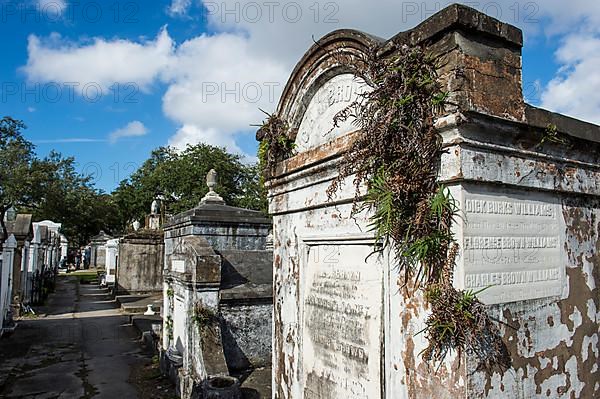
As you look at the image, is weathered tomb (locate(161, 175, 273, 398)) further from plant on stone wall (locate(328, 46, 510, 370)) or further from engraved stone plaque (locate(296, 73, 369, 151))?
plant on stone wall (locate(328, 46, 510, 370))

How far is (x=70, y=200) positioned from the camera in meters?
39.4

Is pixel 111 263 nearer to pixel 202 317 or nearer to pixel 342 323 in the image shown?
pixel 202 317

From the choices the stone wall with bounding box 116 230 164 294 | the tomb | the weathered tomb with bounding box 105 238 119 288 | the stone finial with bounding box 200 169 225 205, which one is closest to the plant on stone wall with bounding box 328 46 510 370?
the stone finial with bounding box 200 169 225 205

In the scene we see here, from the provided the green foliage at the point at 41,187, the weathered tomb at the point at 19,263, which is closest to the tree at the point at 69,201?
the green foliage at the point at 41,187

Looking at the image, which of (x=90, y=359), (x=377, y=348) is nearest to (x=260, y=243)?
(x=90, y=359)

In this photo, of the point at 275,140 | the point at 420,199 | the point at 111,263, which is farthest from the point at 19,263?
the point at 420,199

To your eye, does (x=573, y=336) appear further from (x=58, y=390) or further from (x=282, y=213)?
(x=58, y=390)

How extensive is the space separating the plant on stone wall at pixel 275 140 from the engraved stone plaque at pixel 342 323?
39.6 inches

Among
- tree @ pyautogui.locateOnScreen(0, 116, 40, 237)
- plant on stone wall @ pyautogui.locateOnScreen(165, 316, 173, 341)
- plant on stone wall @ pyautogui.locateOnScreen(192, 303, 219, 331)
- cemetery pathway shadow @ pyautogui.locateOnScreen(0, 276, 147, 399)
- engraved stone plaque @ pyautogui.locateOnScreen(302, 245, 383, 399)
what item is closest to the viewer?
engraved stone plaque @ pyautogui.locateOnScreen(302, 245, 383, 399)

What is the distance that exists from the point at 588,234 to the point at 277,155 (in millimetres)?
2445

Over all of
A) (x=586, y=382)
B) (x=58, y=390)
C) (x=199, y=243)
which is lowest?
(x=58, y=390)

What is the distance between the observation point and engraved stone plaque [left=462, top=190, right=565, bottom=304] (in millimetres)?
2270

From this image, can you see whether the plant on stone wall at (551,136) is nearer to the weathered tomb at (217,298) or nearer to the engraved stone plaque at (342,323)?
the engraved stone plaque at (342,323)

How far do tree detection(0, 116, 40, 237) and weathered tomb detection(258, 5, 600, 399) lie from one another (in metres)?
35.4
